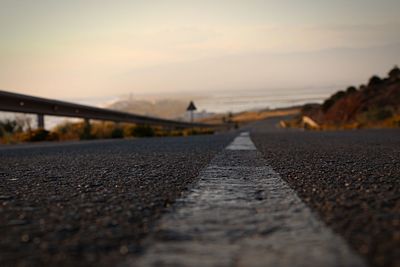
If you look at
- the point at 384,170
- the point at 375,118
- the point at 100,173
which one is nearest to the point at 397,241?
the point at 384,170

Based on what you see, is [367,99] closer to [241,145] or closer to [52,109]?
[52,109]

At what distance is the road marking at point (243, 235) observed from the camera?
1140 mm

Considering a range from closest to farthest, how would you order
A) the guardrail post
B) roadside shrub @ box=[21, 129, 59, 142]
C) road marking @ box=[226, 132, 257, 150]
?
1. road marking @ box=[226, 132, 257, 150]
2. roadside shrub @ box=[21, 129, 59, 142]
3. the guardrail post

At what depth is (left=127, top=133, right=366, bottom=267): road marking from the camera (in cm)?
114

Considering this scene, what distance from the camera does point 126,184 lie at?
2.69 meters

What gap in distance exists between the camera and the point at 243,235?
4.51 ft

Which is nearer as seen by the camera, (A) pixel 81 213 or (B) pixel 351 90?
(A) pixel 81 213

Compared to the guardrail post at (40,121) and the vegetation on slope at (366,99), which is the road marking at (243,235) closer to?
the guardrail post at (40,121)

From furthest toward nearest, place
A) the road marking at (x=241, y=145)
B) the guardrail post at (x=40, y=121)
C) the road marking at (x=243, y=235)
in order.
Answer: the guardrail post at (x=40, y=121)
the road marking at (x=241, y=145)
the road marking at (x=243, y=235)

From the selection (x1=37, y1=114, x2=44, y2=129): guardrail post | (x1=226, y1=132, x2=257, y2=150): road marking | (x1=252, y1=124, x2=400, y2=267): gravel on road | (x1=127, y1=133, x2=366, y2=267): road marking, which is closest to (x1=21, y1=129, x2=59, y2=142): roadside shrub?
(x1=37, y1=114, x2=44, y2=129): guardrail post

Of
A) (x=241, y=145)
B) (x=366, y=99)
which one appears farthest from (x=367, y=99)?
(x=241, y=145)

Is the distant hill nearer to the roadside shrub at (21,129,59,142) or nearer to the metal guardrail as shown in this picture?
the metal guardrail

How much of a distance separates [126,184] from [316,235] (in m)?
1.57

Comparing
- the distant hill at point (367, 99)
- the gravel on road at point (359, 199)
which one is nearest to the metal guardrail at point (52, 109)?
the gravel on road at point (359, 199)
